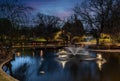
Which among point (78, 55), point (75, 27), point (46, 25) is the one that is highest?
point (46, 25)

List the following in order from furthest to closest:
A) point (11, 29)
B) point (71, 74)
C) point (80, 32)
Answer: point (80, 32) → point (11, 29) → point (71, 74)

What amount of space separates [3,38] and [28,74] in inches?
383

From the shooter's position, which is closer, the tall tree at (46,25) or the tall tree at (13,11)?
the tall tree at (13,11)

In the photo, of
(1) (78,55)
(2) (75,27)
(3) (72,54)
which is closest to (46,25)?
(2) (75,27)

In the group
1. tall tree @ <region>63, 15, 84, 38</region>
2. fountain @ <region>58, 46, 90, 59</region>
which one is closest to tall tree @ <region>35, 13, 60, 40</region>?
tall tree @ <region>63, 15, 84, 38</region>

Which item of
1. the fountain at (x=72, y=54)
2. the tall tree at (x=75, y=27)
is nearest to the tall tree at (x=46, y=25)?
the tall tree at (x=75, y=27)

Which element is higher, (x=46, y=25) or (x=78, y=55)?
(x=46, y=25)

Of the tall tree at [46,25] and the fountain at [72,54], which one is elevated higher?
the tall tree at [46,25]

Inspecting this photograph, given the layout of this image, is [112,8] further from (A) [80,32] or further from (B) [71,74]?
(B) [71,74]

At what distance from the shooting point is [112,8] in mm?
46656

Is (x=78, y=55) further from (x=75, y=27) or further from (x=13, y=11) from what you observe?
(x=75, y=27)

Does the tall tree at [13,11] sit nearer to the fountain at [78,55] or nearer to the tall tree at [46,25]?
the fountain at [78,55]

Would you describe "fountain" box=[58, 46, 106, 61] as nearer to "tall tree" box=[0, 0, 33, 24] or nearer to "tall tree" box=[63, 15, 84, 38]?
"tall tree" box=[0, 0, 33, 24]

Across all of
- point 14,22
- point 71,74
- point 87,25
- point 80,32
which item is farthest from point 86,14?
point 71,74
